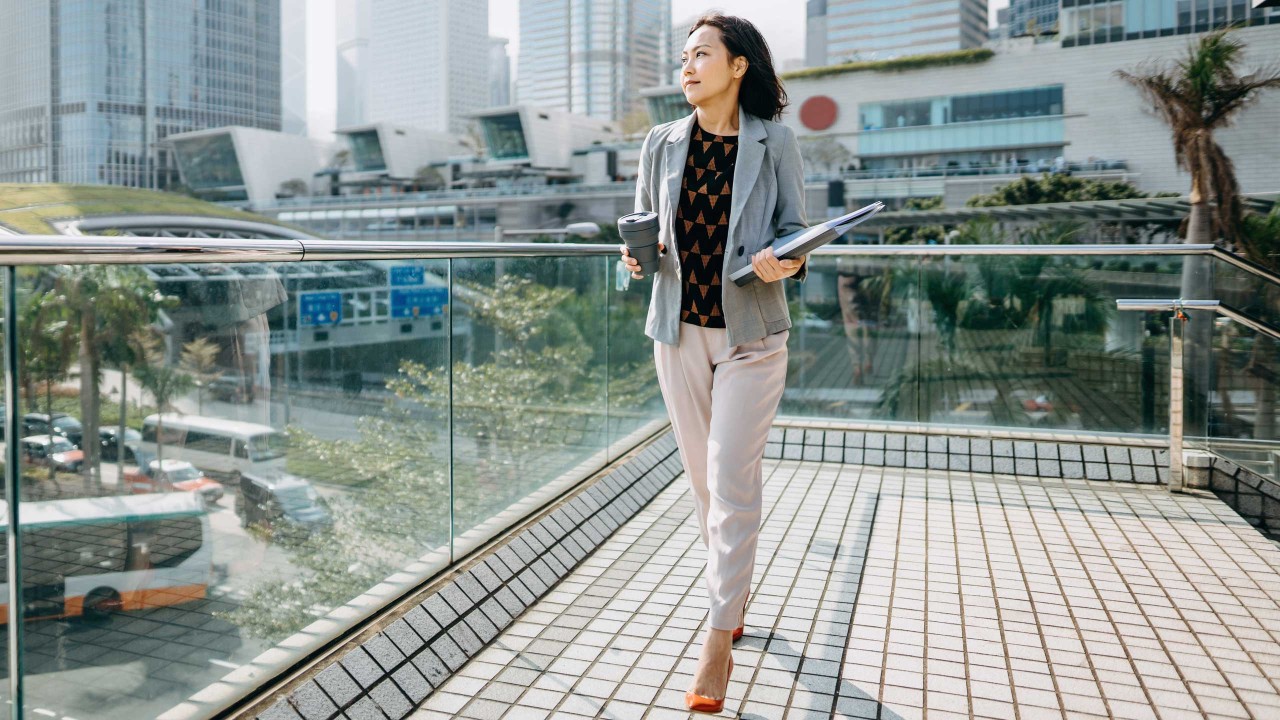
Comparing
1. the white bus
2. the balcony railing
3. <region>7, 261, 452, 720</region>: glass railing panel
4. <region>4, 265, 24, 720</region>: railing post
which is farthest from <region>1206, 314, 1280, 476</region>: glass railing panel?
<region>4, 265, 24, 720</region>: railing post

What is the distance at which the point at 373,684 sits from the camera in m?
2.11

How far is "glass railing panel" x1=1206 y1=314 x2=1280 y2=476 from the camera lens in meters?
3.93

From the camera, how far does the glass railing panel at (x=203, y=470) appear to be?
4.80ft

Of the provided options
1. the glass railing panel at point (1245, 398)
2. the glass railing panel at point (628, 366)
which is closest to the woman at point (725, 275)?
the glass railing panel at point (628, 366)

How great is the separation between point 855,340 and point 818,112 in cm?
5871

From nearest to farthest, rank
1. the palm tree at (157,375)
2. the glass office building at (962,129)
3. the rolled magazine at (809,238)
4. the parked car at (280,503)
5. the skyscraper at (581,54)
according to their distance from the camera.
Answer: the palm tree at (157,375), the parked car at (280,503), the rolled magazine at (809,238), the glass office building at (962,129), the skyscraper at (581,54)

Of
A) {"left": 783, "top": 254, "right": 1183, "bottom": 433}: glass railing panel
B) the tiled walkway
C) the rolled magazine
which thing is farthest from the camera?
{"left": 783, "top": 254, "right": 1183, "bottom": 433}: glass railing panel

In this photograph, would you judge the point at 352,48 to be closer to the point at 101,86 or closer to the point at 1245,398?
the point at 101,86

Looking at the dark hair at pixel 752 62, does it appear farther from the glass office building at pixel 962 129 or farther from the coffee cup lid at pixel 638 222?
the glass office building at pixel 962 129

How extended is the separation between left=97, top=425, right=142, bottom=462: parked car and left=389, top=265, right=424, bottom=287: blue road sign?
2.91 ft

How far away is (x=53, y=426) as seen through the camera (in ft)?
4.75

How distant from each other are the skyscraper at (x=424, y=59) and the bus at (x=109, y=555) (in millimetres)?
166593

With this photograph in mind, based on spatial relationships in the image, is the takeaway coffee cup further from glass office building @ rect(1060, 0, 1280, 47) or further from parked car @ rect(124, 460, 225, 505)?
glass office building @ rect(1060, 0, 1280, 47)

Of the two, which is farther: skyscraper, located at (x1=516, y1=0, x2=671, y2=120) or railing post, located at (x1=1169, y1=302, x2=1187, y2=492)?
skyscraper, located at (x1=516, y1=0, x2=671, y2=120)
